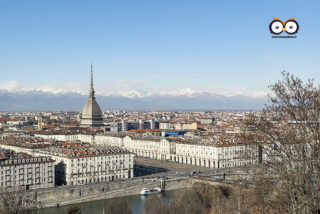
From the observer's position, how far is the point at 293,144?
37.6 feet

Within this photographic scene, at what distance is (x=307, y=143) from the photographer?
36.9 ft

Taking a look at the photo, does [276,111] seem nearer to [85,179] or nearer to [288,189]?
[288,189]

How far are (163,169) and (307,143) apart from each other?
39.8m

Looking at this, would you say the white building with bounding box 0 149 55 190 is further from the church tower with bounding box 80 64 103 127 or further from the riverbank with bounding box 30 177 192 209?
the church tower with bounding box 80 64 103 127

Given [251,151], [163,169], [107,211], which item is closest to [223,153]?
[163,169]

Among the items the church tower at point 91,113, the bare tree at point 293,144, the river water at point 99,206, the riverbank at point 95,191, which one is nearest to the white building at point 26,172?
the riverbank at point 95,191

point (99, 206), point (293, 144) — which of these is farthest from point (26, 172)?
point (293, 144)

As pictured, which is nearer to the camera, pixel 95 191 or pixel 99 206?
pixel 99 206

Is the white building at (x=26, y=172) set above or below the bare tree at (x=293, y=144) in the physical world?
below

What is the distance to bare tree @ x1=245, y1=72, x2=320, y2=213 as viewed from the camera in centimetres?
1102

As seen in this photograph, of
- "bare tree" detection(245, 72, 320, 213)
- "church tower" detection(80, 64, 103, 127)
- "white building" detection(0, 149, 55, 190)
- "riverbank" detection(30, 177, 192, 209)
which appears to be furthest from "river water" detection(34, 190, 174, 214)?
"church tower" detection(80, 64, 103, 127)

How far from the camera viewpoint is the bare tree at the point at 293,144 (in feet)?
→ 36.1

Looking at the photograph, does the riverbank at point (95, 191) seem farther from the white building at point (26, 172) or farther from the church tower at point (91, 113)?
the church tower at point (91, 113)

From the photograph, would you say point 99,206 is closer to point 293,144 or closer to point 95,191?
point 95,191
